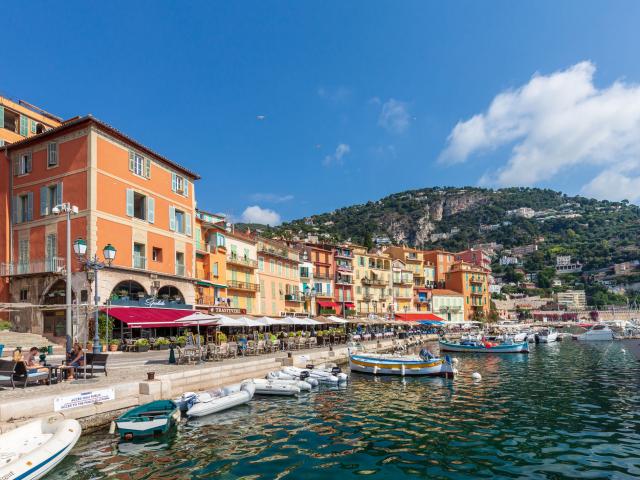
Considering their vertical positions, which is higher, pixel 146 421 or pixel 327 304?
pixel 327 304

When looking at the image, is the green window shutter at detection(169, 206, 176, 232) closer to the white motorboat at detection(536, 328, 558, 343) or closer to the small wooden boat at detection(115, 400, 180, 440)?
the small wooden boat at detection(115, 400, 180, 440)

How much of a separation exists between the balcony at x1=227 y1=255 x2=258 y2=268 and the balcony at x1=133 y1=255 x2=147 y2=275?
41.1ft

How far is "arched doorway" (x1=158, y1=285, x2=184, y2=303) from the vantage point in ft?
114

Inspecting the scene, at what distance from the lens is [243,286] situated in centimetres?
4709

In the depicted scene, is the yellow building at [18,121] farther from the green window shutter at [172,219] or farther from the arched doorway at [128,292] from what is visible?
the arched doorway at [128,292]

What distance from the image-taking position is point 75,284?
95.1 feet

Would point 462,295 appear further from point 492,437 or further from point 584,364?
point 492,437

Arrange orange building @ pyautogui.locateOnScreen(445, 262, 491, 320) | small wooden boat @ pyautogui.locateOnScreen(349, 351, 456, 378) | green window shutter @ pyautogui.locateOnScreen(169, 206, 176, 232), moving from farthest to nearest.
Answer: orange building @ pyautogui.locateOnScreen(445, 262, 491, 320) < green window shutter @ pyautogui.locateOnScreen(169, 206, 176, 232) < small wooden boat @ pyautogui.locateOnScreen(349, 351, 456, 378)

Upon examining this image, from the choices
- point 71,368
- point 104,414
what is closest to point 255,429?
point 104,414

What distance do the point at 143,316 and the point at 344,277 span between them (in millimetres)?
43300

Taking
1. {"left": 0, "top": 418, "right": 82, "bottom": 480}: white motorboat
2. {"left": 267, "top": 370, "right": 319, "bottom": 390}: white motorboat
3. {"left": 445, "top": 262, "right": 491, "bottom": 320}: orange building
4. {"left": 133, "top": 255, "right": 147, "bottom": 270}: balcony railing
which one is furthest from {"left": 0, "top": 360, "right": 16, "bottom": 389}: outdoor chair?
{"left": 445, "top": 262, "right": 491, "bottom": 320}: orange building

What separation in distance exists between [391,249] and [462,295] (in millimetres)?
16726

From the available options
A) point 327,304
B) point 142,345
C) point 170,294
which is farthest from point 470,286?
point 142,345

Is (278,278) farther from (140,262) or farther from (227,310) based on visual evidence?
(140,262)
